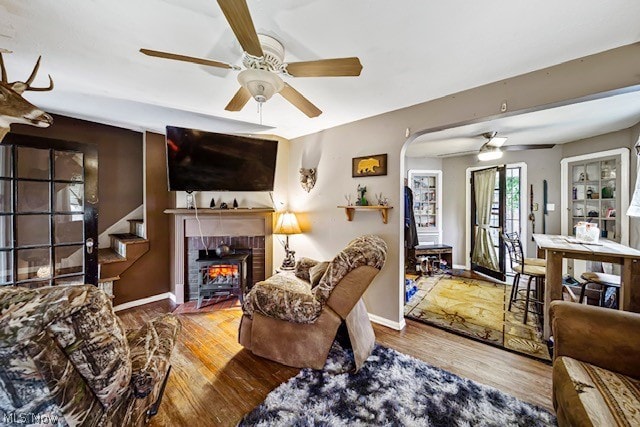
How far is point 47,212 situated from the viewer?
2.38m

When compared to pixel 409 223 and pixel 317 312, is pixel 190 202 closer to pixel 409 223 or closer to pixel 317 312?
pixel 317 312

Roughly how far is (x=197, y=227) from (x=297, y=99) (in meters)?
2.36

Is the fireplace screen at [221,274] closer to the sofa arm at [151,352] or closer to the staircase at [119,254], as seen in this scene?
the staircase at [119,254]

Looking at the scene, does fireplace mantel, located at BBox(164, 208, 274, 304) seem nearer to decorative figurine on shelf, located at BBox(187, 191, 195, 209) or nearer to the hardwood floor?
decorative figurine on shelf, located at BBox(187, 191, 195, 209)

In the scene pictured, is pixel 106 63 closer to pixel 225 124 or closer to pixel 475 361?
pixel 225 124

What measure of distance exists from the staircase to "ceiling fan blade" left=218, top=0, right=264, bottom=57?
2.93m

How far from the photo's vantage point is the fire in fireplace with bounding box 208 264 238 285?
3325mm

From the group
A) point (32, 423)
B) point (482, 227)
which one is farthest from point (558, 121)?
point (32, 423)

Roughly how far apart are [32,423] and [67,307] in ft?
1.22

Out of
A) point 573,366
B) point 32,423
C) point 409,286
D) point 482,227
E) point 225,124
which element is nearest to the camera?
point 32,423

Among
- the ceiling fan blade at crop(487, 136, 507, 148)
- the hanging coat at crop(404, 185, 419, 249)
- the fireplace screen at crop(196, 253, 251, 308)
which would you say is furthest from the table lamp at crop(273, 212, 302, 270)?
the ceiling fan blade at crop(487, 136, 507, 148)

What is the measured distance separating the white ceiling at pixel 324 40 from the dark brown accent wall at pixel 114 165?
2.27 feet

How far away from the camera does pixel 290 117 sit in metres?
2.86

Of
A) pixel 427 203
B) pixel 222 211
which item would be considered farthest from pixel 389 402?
pixel 427 203
